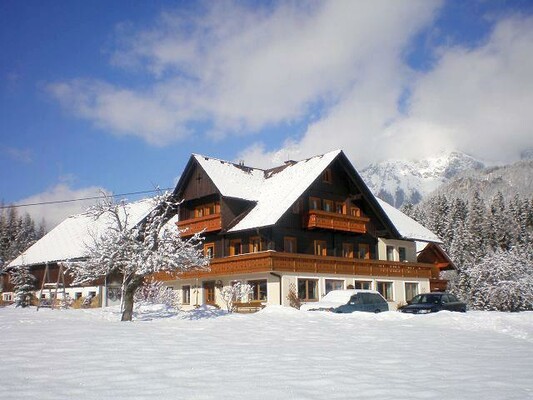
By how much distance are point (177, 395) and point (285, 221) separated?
92.8ft

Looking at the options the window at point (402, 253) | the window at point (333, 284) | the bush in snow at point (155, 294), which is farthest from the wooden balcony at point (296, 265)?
the window at point (402, 253)

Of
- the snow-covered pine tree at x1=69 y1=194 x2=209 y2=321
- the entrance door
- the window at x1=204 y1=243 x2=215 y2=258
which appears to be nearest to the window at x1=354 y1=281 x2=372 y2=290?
the entrance door

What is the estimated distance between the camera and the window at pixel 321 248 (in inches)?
1501

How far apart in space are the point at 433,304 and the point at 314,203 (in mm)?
12453

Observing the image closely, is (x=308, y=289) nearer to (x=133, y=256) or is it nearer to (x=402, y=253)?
(x=402, y=253)

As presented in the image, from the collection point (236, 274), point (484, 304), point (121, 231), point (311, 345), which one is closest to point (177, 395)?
point (311, 345)

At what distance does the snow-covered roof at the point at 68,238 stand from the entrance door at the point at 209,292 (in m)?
10.8

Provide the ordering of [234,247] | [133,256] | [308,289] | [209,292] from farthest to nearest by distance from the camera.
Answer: [209,292]
[234,247]
[308,289]
[133,256]

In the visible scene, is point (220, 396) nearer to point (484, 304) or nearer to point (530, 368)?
point (530, 368)

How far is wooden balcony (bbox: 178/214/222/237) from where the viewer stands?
3709 centimetres

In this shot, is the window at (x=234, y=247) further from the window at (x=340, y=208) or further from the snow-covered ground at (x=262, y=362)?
the snow-covered ground at (x=262, y=362)

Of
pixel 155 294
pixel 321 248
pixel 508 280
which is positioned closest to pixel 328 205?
pixel 321 248

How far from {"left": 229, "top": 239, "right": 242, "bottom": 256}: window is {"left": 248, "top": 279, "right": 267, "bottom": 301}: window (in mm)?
3574

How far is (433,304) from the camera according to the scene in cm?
2856
